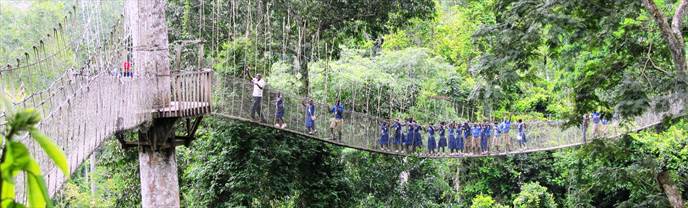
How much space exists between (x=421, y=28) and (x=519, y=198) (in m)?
4.14

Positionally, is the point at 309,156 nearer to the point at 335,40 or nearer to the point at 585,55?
the point at 335,40

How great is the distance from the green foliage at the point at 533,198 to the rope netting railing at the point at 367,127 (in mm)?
2234

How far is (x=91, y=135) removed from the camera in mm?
4777

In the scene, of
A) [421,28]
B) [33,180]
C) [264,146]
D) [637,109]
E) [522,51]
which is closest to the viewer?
[33,180]

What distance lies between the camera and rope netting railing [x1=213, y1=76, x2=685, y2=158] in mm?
7414

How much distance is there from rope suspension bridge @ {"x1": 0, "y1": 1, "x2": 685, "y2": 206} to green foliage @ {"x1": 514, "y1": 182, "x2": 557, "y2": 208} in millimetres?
4398

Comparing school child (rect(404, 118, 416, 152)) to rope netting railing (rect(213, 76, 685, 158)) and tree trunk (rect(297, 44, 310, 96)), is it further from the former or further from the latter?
tree trunk (rect(297, 44, 310, 96))

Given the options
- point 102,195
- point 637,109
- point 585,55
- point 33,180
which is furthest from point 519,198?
point 33,180

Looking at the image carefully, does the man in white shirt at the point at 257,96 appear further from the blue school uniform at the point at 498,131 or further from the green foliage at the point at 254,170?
the blue school uniform at the point at 498,131

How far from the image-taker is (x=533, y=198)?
552 inches

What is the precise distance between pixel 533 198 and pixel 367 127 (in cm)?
588

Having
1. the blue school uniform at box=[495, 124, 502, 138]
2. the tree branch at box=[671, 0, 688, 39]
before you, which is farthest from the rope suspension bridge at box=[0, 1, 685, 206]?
the blue school uniform at box=[495, 124, 502, 138]

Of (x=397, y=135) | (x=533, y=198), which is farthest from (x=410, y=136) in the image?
(x=533, y=198)

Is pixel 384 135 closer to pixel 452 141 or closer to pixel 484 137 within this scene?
pixel 452 141
